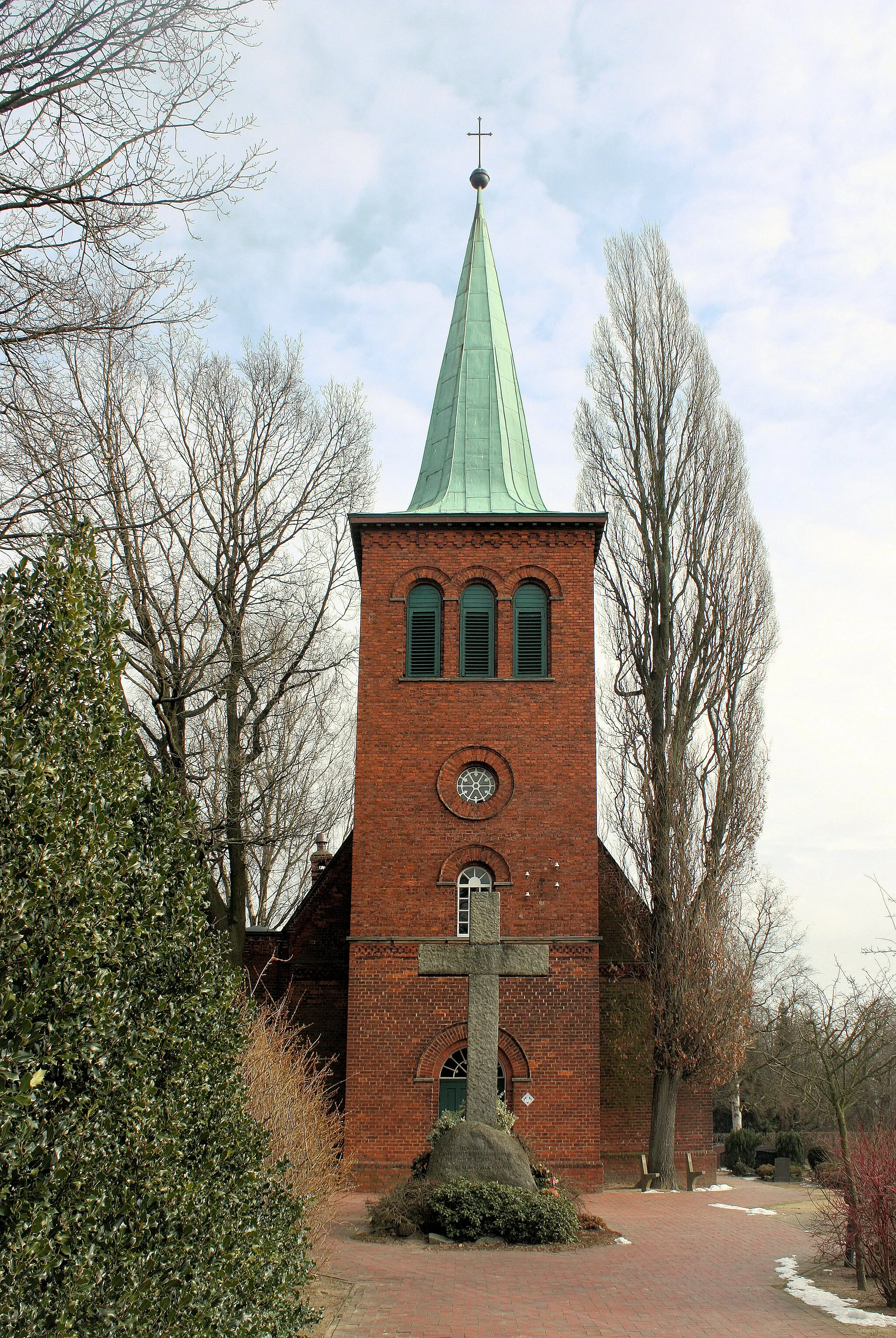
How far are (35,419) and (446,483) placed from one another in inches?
A: 609

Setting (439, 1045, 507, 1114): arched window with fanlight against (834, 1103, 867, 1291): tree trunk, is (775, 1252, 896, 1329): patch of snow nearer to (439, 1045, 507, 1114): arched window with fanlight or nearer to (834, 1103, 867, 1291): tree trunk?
(834, 1103, 867, 1291): tree trunk

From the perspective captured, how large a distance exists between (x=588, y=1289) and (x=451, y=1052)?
839 cm

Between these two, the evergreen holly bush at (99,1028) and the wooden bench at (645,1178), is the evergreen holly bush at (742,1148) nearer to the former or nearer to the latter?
the wooden bench at (645,1178)

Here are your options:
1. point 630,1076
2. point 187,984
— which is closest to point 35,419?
point 187,984

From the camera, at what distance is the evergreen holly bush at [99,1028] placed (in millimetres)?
4543

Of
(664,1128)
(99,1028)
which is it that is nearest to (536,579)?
(664,1128)

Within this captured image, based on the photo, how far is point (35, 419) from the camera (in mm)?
7668

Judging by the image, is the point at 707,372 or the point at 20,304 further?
the point at 707,372

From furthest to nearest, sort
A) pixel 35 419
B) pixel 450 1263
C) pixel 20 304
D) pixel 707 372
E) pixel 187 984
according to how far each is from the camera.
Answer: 1. pixel 707 372
2. pixel 450 1263
3. pixel 35 419
4. pixel 20 304
5. pixel 187 984

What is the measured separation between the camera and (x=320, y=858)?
26.3 meters

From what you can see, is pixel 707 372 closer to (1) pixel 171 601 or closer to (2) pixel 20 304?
(1) pixel 171 601

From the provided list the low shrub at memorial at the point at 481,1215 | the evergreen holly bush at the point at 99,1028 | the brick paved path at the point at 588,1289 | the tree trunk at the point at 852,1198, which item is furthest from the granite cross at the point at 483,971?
the evergreen holly bush at the point at 99,1028

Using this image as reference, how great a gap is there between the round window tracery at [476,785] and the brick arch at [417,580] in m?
3.37

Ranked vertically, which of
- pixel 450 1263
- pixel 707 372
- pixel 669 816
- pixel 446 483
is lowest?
pixel 450 1263
